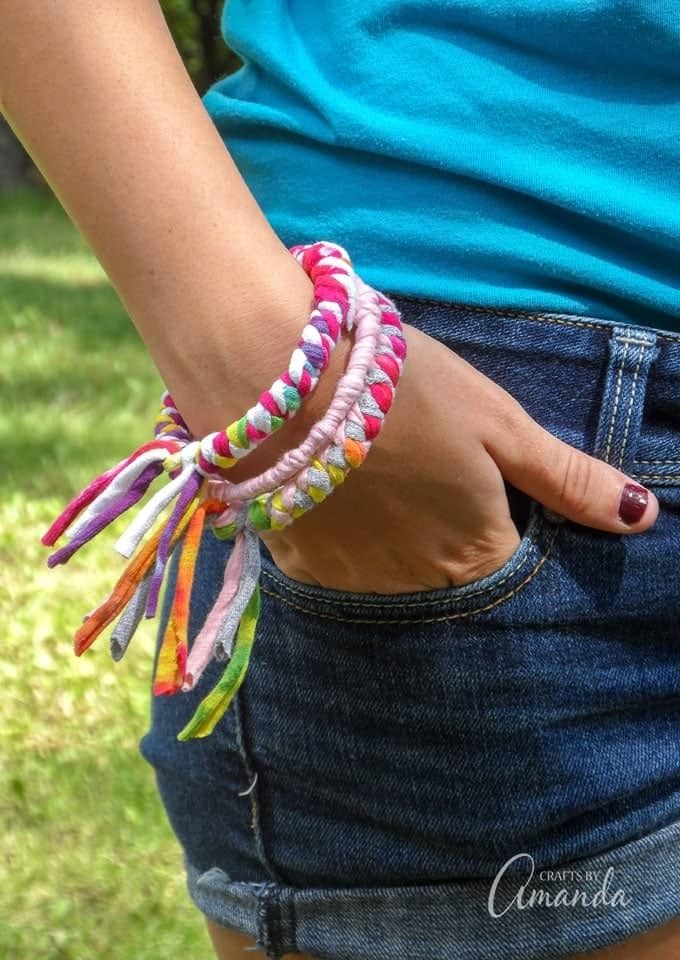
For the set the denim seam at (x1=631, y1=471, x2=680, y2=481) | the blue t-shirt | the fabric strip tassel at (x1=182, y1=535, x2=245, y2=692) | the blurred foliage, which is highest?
the blue t-shirt

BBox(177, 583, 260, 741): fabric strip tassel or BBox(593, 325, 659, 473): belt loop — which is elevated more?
BBox(593, 325, 659, 473): belt loop

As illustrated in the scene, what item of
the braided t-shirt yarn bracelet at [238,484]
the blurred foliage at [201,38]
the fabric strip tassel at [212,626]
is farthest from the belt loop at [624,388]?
the blurred foliage at [201,38]

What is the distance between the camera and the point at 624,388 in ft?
2.95

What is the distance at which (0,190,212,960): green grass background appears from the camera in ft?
7.60

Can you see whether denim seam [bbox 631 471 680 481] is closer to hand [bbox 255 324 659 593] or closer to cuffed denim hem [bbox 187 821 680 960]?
hand [bbox 255 324 659 593]

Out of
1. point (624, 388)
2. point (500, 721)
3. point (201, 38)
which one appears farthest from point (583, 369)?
point (201, 38)

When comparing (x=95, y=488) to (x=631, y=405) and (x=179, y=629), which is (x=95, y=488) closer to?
(x=179, y=629)

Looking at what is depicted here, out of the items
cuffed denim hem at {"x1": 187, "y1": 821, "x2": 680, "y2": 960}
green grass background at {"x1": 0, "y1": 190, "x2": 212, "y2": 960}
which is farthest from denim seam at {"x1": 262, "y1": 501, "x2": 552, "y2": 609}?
green grass background at {"x1": 0, "y1": 190, "x2": 212, "y2": 960}

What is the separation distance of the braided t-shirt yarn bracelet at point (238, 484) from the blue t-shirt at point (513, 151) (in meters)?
0.09

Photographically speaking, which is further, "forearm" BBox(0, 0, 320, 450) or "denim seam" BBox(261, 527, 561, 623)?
"denim seam" BBox(261, 527, 561, 623)

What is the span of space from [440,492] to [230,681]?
0.18m

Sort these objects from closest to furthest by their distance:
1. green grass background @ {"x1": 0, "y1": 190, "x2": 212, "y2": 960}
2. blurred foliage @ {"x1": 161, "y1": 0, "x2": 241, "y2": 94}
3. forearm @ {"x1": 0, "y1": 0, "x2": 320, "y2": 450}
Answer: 1. forearm @ {"x1": 0, "y1": 0, "x2": 320, "y2": 450}
2. green grass background @ {"x1": 0, "y1": 190, "x2": 212, "y2": 960}
3. blurred foliage @ {"x1": 161, "y1": 0, "x2": 241, "y2": 94}

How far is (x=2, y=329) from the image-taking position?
233 inches

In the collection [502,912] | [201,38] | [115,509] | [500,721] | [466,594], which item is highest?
[115,509]
